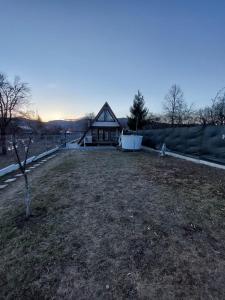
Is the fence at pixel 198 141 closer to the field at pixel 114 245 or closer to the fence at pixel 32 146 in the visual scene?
the field at pixel 114 245

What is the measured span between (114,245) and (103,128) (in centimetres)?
1615

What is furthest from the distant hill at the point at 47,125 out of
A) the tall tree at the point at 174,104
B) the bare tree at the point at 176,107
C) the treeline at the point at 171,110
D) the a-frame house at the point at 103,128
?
the bare tree at the point at 176,107

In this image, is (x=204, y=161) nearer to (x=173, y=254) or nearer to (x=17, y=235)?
(x=173, y=254)

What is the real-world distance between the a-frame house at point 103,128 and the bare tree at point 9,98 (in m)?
6.99

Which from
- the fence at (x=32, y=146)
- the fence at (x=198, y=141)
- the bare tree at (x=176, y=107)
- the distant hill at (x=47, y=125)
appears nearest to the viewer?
the distant hill at (x=47, y=125)

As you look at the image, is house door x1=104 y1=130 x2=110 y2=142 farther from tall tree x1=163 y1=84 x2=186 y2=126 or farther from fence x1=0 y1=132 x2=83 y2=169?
tall tree x1=163 y1=84 x2=186 y2=126

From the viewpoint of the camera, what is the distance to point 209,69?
1146 centimetres

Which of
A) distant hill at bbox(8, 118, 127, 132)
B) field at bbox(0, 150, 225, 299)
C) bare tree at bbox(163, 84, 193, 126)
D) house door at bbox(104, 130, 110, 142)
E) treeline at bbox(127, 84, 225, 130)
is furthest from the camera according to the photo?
bare tree at bbox(163, 84, 193, 126)

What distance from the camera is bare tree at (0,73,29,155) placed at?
48.9ft

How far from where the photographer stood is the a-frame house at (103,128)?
685 inches

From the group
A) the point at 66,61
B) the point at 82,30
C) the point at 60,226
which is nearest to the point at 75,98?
the point at 66,61

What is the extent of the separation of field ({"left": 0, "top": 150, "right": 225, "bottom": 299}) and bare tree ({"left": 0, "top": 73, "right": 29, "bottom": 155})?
538 inches

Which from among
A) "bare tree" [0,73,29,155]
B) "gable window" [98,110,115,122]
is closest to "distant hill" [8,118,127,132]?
"bare tree" [0,73,29,155]

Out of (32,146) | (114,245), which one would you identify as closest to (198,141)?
(114,245)
